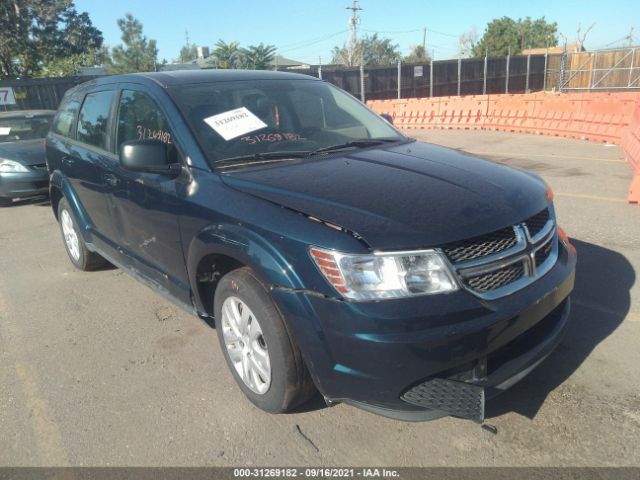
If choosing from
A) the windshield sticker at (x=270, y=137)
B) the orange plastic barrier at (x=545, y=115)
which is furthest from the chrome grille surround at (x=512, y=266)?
the orange plastic barrier at (x=545, y=115)

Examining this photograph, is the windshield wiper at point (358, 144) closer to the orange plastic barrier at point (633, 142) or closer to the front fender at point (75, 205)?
the front fender at point (75, 205)

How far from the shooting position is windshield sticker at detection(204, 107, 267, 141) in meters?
3.19

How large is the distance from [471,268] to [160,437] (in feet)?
6.03

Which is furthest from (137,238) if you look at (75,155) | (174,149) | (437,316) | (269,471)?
(437,316)

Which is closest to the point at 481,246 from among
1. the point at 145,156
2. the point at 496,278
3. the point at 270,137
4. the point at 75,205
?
the point at 496,278

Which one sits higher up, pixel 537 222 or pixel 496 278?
pixel 537 222

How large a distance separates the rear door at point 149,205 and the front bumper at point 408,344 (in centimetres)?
112

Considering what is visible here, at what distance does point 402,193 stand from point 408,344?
2.61 feet

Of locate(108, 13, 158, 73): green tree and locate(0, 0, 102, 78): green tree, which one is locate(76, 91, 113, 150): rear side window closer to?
locate(0, 0, 102, 78): green tree

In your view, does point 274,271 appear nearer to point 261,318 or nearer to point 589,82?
point 261,318

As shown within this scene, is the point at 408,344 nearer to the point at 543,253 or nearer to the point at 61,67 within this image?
the point at 543,253

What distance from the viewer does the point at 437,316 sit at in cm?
216

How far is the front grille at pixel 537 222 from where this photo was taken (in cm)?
261

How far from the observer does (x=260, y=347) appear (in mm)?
2705
